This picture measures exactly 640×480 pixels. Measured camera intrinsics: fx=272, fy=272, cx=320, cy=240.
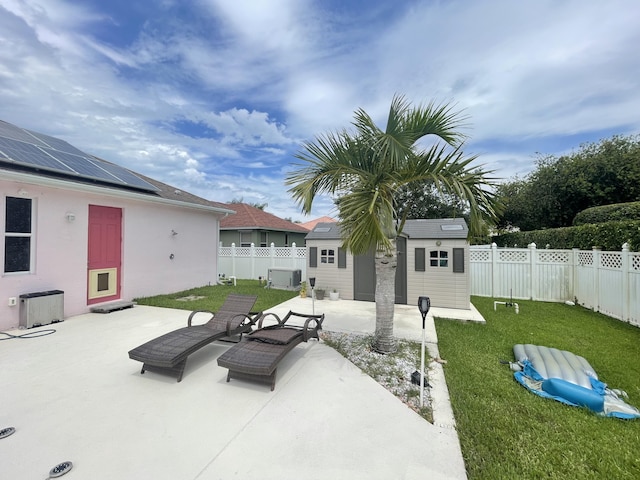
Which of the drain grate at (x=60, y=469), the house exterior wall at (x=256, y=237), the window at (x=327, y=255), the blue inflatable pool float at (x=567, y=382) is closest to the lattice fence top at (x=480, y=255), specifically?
the window at (x=327, y=255)

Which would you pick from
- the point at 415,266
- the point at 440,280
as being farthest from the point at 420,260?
the point at 440,280

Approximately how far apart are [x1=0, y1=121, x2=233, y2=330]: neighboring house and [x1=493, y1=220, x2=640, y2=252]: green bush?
13199 mm

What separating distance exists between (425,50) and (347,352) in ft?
26.7

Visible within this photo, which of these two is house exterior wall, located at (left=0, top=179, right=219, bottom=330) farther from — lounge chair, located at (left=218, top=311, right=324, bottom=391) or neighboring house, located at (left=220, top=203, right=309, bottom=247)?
neighboring house, located at (left=220, top=203, right=309, bottom=247)

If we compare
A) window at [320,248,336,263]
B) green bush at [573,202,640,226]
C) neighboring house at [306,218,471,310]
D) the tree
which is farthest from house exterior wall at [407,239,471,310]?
green bush at [573,202,640,226]

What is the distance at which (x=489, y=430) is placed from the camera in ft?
9.29

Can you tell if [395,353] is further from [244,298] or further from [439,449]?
[244,298]

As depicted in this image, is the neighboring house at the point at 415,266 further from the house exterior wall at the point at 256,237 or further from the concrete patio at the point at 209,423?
the house exterior wall at the point at 256,237

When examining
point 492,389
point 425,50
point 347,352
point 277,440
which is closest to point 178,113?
point 425,50

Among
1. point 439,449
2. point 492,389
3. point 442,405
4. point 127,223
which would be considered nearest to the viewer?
point 439,449

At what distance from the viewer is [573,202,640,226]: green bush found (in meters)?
9.97

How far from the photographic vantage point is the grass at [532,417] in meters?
2.38

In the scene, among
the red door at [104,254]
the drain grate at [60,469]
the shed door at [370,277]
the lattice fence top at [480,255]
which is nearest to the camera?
the drain grate at [60,469]

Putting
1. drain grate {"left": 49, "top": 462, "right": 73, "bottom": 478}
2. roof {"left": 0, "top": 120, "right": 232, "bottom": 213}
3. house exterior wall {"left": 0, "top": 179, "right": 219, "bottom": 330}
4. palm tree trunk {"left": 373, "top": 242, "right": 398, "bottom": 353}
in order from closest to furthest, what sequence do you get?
drain grate {"left": 49, "top": 462, "right": 73, "bottom": 478}, palm tree trunk {"left": 373, "top": 242, "right": 398, "bottom": 353}, roof {"left": 0, "top": 120, "right": 232, "bottom": 213}, house exterior wall {"left": 0, "top": 179, "right": 219, "bottom": 330}
